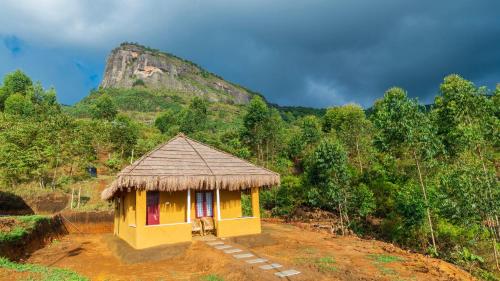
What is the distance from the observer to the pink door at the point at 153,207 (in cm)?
1304

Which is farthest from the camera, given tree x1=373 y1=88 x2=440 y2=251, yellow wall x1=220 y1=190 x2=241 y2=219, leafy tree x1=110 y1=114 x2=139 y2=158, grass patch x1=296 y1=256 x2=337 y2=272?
leafy tree x1=110 y1=114 x2=139 y2=158

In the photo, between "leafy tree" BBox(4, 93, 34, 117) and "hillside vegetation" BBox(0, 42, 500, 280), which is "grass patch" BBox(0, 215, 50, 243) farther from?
"leafy tree" BBox(4, 93, 34, 117)

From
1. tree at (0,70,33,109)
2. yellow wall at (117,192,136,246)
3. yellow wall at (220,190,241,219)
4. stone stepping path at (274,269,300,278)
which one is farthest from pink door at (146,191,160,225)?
tree at (0,70,33,109)

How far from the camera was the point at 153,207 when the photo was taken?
→ 519 inches

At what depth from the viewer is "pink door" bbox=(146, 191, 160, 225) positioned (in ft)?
42.8

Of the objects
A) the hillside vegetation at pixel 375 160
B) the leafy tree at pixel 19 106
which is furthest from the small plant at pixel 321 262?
the leafy tree at pixel 19 106

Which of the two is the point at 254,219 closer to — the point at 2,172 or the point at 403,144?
the point at 403,144

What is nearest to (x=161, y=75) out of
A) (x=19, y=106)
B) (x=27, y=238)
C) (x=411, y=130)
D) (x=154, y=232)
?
(x=19, y=106)

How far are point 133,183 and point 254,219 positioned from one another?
5236 mm

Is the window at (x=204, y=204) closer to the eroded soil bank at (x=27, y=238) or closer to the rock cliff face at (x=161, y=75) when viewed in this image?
the eroded soil bank at (x=27, y=238)

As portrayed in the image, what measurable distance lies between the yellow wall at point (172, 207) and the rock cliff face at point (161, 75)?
368ft

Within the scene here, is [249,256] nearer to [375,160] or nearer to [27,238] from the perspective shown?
[27,238]

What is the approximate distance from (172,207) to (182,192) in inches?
29.4

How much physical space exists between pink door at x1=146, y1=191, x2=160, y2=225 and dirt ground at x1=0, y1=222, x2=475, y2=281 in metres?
1.48
